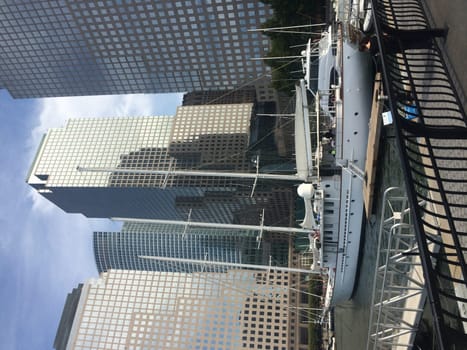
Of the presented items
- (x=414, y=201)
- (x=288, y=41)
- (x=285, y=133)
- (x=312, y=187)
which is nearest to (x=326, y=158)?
(x=312, y=187)

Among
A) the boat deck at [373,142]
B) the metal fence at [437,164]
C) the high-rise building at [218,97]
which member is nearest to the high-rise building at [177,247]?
the high-rise building at [218,97]

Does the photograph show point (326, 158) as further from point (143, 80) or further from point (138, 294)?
point (138, 294)

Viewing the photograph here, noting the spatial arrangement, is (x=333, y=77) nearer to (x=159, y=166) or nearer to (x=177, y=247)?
(x=159, y=166)

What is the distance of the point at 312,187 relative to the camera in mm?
26281

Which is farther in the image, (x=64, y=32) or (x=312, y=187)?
(x=64, y=32)

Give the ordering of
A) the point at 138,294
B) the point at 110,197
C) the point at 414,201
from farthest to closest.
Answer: the point at 110,197 → the point at 138,294 → the point at 414,201

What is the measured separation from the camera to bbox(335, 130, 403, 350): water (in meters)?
19.1

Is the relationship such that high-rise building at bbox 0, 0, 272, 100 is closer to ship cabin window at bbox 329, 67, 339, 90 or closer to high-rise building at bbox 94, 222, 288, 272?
high-rise building at bbox 94, 222, 288, 272

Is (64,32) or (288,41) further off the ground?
(64,32)

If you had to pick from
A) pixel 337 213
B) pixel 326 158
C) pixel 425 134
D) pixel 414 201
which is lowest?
pixel 414 201

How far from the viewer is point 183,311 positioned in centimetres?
9694

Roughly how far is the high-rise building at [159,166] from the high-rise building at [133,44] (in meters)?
11.5

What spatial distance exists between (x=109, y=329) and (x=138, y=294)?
11420 millimetres

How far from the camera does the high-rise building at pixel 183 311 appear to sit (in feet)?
277
